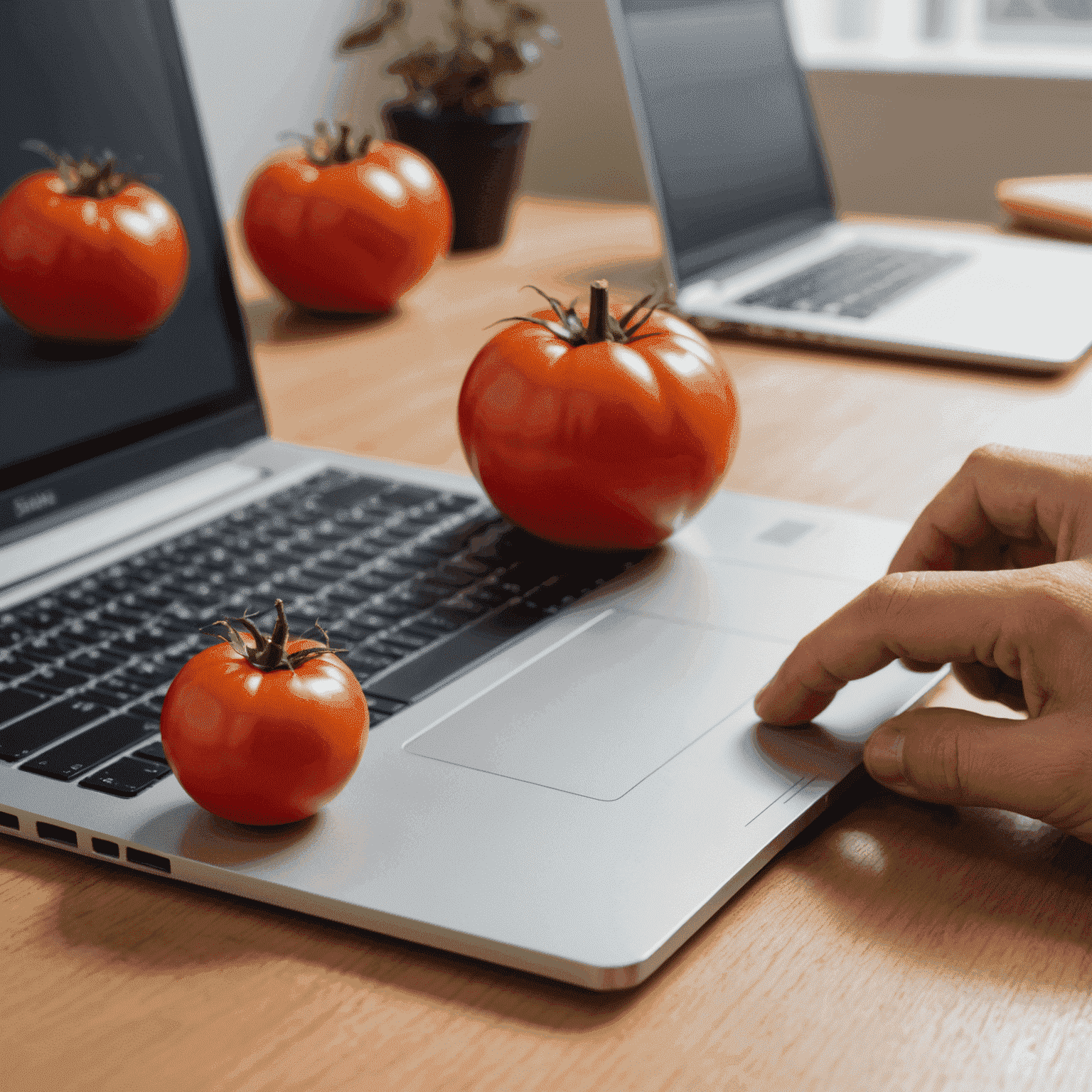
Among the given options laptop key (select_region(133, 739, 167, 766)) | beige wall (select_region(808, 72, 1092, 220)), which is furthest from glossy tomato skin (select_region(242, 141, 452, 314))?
beige wall (select_region(808, 72, 1092, 220))

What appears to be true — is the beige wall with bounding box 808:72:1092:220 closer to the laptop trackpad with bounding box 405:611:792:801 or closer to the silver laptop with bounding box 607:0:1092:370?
the silver laptop with bounding box 607:0:1092:370

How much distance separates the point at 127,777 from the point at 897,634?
33 cm

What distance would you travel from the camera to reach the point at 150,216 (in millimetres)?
948

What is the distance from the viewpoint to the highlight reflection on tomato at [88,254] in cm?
89

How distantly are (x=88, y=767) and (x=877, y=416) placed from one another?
0.74 metres

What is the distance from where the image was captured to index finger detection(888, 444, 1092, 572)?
26.3 inches

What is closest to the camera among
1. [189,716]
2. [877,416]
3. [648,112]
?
[189,716]

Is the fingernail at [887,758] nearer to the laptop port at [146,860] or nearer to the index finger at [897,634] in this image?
the index finger at [897,634]

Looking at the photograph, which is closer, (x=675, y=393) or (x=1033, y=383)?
(x=675, y=393)

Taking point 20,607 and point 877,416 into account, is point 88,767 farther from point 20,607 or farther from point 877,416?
point 877,416

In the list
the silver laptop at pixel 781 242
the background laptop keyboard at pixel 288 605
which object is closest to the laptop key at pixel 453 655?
the background laptop keyboard at pixel 288 605

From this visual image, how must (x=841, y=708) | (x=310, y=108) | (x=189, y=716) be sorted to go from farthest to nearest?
(x=310, y=108) < (x=841, y=708) < (x=189, y=716)

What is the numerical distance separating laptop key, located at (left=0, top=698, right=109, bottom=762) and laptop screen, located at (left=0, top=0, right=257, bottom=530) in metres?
0.24

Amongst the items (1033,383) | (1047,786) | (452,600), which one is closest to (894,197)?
(1033,383)
